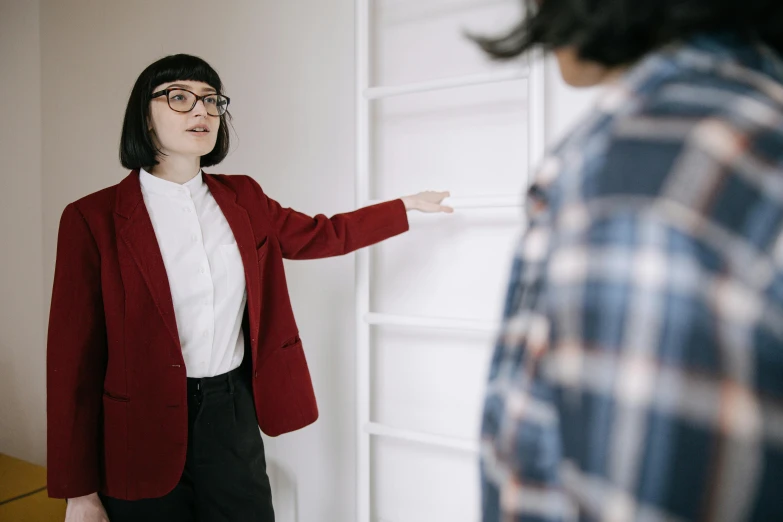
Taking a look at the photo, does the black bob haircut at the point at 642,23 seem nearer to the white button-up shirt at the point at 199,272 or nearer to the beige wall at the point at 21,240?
the white button-up shirt at the point at 199,272

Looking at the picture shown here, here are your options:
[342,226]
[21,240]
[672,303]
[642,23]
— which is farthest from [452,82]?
[21,240]

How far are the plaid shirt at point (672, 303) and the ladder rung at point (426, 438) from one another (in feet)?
3.28

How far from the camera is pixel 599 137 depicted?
44 centimetres

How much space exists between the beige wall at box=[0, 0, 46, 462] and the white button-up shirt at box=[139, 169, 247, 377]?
173cm

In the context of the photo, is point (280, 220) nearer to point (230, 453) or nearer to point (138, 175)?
point (138, 175)

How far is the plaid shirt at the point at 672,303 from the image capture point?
0.38 meters

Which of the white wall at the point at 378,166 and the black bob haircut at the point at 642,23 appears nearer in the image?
the black bob haircut at the point at 642,23

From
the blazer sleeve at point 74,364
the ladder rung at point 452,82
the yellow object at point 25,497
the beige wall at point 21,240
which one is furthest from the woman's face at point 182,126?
the beige wall at point 21,240

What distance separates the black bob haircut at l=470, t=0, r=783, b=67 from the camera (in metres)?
0.44

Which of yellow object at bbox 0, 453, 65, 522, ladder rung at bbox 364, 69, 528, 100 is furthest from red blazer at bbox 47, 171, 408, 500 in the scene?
yellow object at bbox 0, 453, 65, 522

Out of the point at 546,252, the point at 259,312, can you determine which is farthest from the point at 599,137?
the point at 259,312

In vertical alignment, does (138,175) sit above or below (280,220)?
above

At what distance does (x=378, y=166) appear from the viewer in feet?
5.68

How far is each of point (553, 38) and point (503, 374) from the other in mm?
300
